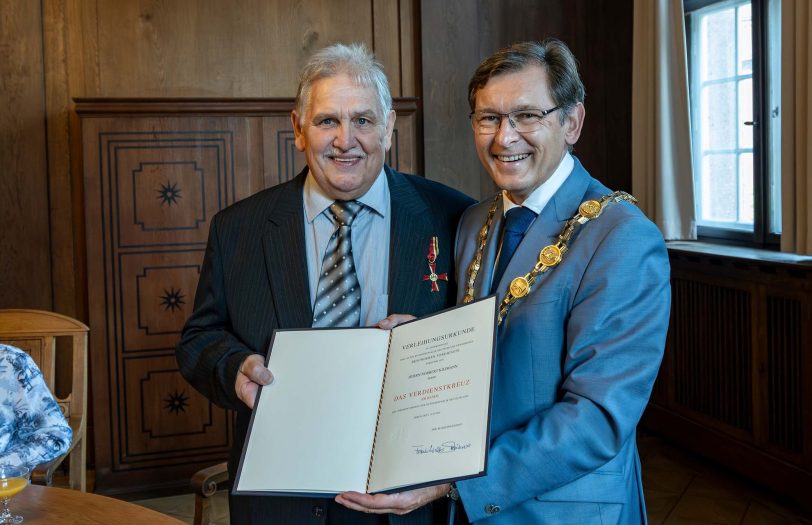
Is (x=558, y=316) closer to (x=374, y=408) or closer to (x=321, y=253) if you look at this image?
(x=374, y=408)

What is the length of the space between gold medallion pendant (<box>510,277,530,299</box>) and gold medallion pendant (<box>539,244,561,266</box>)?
0.05 metres

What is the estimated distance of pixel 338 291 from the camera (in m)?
1.96

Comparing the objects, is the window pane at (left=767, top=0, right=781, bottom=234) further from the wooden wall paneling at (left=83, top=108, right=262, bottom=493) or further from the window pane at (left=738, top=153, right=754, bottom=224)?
the wooden wall paneling at (left=83, top=108, right=262, bottom=493)

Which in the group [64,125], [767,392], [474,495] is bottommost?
[767,392]

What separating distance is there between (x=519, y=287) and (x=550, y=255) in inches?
3.3

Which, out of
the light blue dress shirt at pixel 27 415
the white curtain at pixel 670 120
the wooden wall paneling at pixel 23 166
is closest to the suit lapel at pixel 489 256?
the light blue dress shirt at pixel 27 415

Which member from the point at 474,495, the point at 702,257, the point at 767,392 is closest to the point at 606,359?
the point at 474,495

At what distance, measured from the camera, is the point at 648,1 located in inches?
189

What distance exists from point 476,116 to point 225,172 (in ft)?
9.19

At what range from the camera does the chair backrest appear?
10.1 ft

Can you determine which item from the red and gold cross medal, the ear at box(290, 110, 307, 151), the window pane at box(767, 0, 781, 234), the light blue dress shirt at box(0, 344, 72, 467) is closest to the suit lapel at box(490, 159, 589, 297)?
the red and gold cross medal

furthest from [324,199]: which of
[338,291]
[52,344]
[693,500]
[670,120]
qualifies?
[670,120]

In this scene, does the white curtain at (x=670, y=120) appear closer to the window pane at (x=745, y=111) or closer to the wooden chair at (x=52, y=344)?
the window pane at (x=745, y=111)

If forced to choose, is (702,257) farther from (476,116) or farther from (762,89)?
(476,116)
